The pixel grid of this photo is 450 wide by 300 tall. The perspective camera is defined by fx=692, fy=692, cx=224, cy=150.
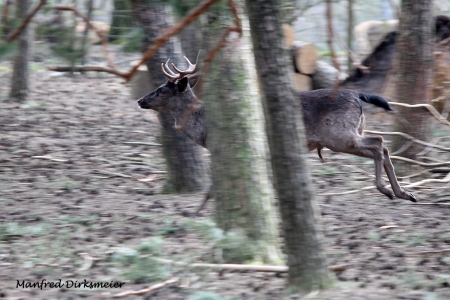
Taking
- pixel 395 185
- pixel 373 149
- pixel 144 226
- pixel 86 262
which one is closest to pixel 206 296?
pixel 86 262

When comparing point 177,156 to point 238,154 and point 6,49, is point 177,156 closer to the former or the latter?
point 238,154

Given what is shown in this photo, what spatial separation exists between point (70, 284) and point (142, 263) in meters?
0.61

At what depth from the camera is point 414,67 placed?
907cm

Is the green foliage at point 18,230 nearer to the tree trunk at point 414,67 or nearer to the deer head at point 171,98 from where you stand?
the deer head at point 171,98

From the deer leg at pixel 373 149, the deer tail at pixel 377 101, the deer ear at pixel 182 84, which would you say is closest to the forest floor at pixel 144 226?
the deer leg at pixel 373 149

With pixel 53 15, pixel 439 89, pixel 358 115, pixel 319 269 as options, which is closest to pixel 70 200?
pixel 53 15

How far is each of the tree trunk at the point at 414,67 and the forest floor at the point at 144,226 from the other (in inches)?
26.1

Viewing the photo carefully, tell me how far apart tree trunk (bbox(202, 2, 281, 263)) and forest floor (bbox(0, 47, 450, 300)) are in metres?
0.30

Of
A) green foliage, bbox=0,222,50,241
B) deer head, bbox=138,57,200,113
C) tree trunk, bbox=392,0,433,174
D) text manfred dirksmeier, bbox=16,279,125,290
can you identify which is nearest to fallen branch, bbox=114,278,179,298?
text manfred dirksmeier, bbox=16,279,125,290

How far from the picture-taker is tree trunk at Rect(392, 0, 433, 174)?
9.00 metres

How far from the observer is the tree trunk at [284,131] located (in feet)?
16.0

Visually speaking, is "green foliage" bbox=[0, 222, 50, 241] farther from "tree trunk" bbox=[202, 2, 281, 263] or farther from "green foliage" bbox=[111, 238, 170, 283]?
"tree trunk" bbox=[202, 2, 281, 263]

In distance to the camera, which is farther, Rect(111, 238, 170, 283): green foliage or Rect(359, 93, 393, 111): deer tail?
Rect(359, 93, 393, 111): deer tail

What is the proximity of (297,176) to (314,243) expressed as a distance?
1.68ft
